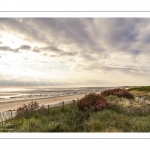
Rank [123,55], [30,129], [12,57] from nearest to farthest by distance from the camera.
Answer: [30,129] < [12,57] < [123,55]

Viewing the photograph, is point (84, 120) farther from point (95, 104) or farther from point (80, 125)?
point (95, 104)

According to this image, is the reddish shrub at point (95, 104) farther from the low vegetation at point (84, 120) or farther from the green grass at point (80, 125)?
the green grass at point (80, 125)

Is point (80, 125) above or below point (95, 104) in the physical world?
below

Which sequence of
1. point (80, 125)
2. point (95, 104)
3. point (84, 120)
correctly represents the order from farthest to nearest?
point (95, 104)
point (84, 120)
point (80, 125)

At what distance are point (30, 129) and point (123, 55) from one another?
6.68 metres

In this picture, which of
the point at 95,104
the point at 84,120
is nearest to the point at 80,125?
the point at 84,120

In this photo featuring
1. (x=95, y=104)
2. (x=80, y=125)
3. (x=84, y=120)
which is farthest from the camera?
(x=95, y=104)

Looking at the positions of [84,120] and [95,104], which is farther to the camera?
[95,104]

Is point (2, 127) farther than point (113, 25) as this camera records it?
No

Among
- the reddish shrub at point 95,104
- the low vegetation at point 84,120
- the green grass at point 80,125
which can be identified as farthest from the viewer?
the reddish shrub at point 95,104

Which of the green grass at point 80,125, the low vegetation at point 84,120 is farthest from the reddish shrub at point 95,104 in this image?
the green grass at point 80,125

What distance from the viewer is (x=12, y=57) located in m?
10.1
